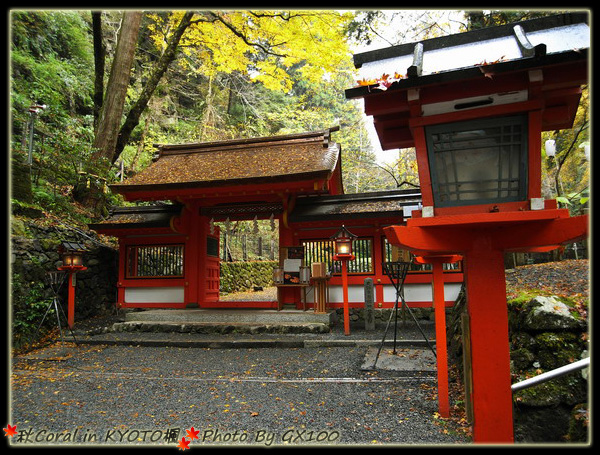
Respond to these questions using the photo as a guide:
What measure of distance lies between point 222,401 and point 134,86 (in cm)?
1614

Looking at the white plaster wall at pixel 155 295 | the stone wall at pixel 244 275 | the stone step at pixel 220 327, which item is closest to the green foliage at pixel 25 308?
the stone step at pixel 220 327

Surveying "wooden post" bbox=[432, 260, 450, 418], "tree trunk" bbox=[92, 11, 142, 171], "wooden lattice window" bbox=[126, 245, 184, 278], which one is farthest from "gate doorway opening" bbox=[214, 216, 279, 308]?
"wooden post" bbox=[432, 260, 450, 418]

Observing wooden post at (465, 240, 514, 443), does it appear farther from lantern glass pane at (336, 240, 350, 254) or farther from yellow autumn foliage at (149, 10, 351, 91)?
yellow autumn foliage at (149, 10, 351, 91)

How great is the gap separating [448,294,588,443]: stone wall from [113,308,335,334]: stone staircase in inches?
169

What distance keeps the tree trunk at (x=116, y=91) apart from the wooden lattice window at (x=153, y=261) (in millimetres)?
2958

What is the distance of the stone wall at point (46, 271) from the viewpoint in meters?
6.87

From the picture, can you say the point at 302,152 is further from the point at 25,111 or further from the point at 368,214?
the point at 25,111

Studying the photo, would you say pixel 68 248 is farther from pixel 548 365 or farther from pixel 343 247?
pixel 548 365

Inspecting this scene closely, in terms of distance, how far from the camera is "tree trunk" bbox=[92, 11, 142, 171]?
10.6 meters

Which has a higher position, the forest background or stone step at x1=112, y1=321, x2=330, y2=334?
the forest background

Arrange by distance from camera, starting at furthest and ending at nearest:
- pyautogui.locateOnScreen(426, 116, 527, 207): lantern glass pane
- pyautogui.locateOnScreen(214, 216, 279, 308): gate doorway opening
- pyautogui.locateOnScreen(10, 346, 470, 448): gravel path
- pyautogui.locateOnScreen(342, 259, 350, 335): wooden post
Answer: pyautogui.locateOnScreen(214, 216, 279, 308): gate doorway opening → pyautogui.locateOnScreen(342, 259, 350, 335): wooden post → pyautogui.locateOnScreen(10, 346, 470, 448): gravel path → pyautogui.locateOnScreen(426, 116, 527, 207): lantern glass pane

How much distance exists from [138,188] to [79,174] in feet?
9.65

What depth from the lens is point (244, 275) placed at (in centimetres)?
1662

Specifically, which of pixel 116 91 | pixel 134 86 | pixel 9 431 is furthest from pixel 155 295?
pixel 134 86
